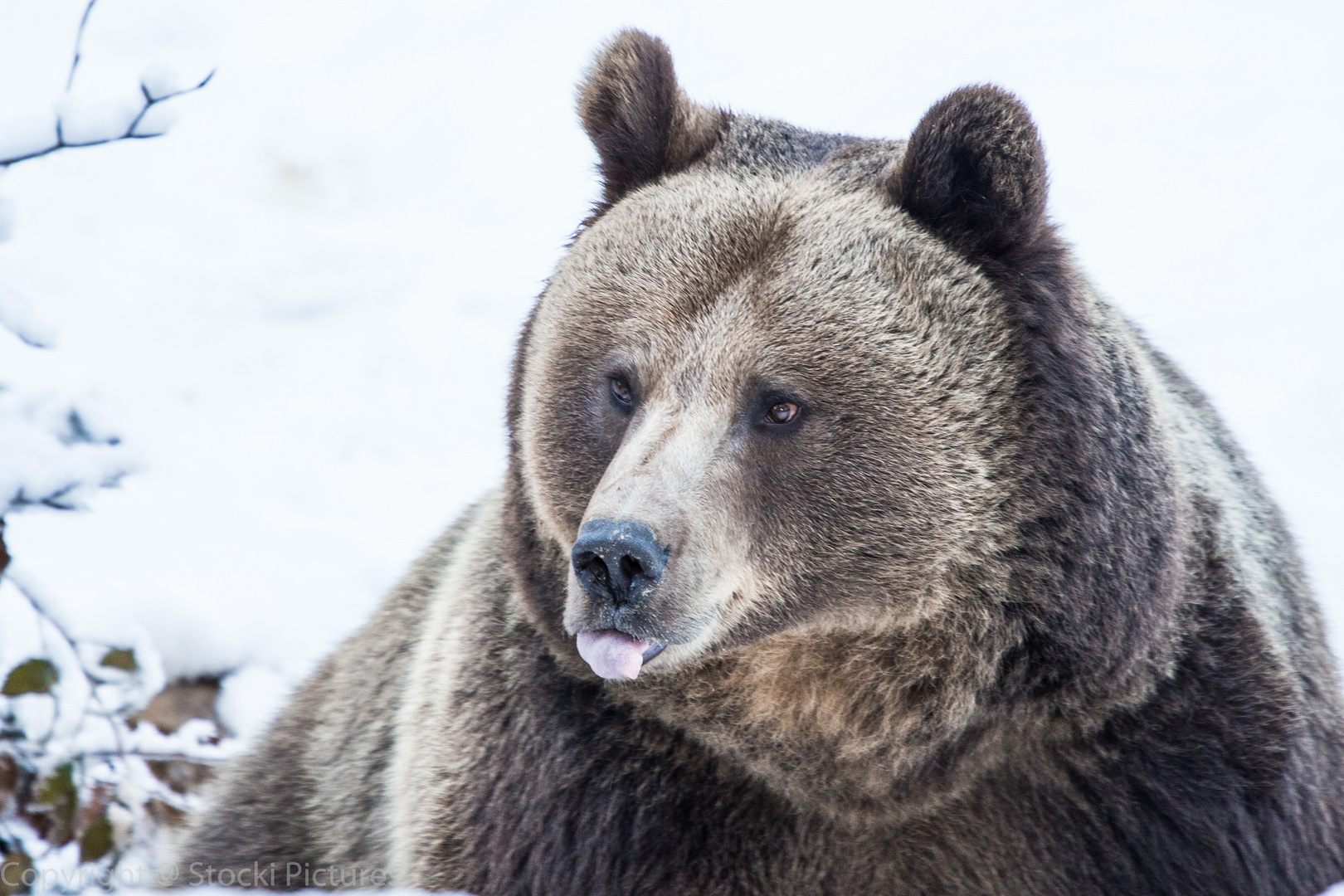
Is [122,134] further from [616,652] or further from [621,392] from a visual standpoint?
[616,652]

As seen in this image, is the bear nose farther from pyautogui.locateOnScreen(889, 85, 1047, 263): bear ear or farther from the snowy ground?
the snowy ground

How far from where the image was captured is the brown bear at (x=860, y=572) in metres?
3.35

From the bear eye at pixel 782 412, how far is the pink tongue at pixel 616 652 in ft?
2.12

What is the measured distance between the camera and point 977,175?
3.42 m

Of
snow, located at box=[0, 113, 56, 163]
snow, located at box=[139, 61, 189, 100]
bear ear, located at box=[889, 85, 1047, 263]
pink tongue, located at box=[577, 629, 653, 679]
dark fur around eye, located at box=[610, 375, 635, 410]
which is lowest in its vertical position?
pink tongue, located at box=[577, 629, 653, 679]

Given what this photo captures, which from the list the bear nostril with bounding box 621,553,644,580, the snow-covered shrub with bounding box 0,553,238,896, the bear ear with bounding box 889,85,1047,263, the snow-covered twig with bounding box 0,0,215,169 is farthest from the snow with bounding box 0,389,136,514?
the bear ear with bounding box 889,85,1047,263

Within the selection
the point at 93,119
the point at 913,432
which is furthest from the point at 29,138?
the point at 913,432

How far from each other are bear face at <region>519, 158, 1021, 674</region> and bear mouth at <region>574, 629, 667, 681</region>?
0.17ft

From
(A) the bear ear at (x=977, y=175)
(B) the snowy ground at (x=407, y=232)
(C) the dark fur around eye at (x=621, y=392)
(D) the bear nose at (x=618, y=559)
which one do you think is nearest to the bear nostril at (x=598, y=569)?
(D) the bear nose at (x=618, y=559)

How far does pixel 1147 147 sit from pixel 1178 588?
760cm

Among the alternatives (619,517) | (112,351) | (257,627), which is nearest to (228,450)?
(112,351)

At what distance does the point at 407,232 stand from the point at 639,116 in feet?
20.2

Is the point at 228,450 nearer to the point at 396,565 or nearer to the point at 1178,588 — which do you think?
the point at 396,565

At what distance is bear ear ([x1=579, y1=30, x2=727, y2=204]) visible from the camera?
381 cm
